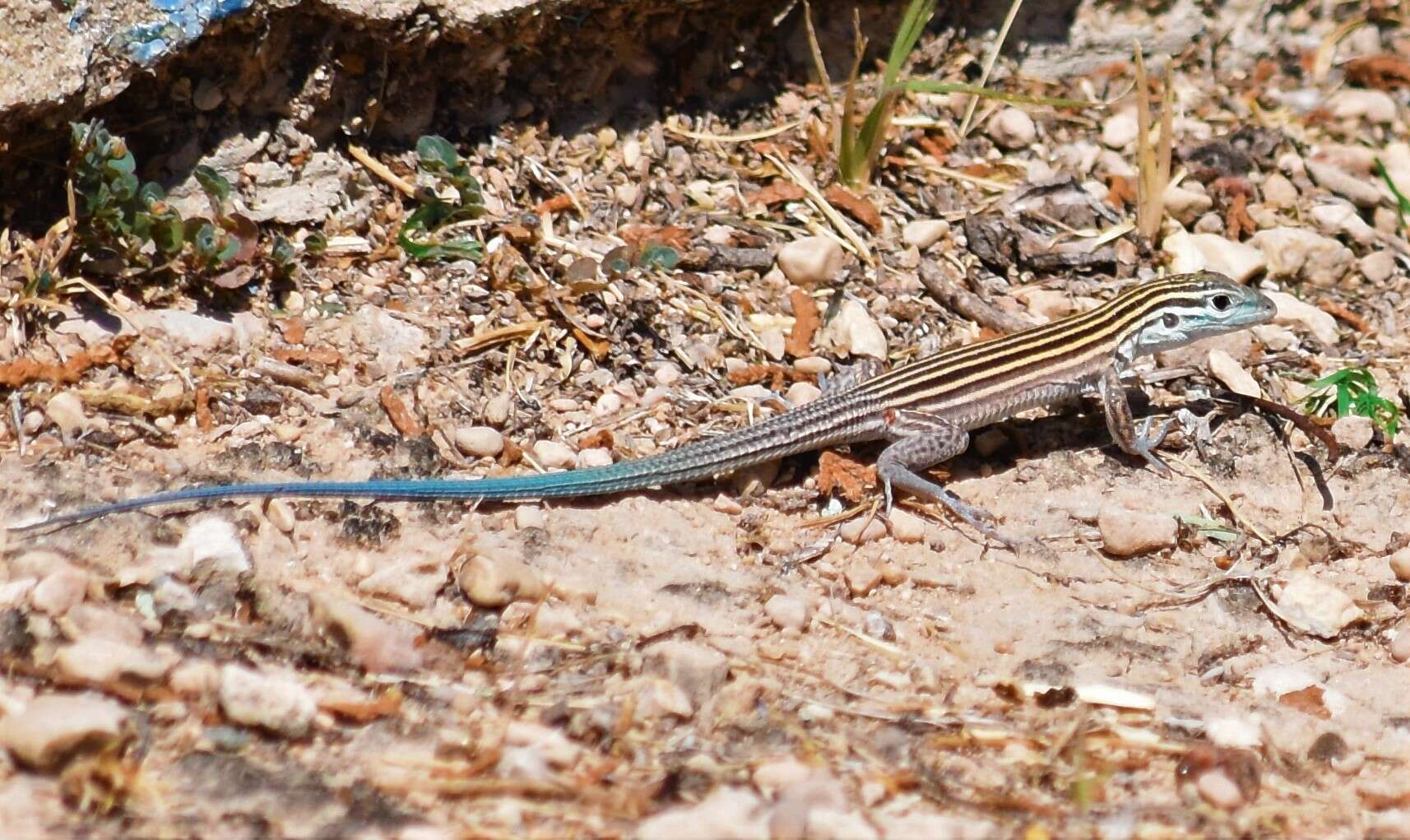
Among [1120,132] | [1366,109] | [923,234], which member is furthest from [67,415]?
[1366,109]

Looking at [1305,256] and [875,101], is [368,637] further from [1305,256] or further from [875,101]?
[1305,256]

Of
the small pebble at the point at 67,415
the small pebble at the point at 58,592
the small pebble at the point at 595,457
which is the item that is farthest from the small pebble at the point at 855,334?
the small pebble at the point at 58,592

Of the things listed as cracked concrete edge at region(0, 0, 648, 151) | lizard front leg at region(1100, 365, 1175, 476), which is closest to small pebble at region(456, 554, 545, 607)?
cracked concrete edge at region(0, 0, 648, 151)

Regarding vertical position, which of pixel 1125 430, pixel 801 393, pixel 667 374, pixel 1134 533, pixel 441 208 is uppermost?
pixel 441 208

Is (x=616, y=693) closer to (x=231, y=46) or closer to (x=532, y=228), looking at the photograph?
(x=532, y=228)

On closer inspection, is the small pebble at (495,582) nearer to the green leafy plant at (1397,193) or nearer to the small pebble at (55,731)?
the small pebble at (55,731)

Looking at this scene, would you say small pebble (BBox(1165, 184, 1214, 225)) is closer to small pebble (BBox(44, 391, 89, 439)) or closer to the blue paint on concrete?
the blue paint on concrete
